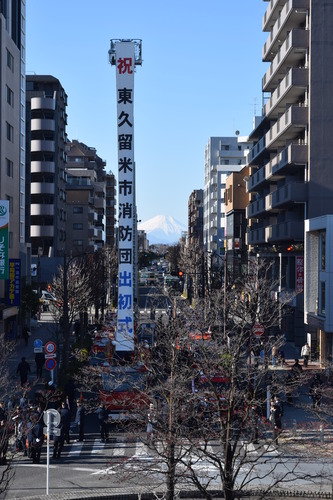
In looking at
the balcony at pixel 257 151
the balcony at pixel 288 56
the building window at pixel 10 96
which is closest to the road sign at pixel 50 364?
the building window at pixel 10 96

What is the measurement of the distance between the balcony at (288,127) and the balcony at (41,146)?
31.6 meters

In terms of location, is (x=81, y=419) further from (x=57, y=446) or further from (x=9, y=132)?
(x=9, y=132)

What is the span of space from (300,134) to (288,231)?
19.7 ft

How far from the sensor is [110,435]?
2394 cm

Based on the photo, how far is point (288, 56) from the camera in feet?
148

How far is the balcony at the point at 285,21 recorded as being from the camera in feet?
142

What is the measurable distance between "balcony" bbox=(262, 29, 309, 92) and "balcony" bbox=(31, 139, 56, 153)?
30225 millimetres

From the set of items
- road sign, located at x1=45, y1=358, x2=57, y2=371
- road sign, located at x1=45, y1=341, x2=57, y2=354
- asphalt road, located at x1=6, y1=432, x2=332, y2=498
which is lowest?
asphalt road, located at x1=6, y1=432, x2=332, y2=498

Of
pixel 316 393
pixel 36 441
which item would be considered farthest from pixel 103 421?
pixel 316 393

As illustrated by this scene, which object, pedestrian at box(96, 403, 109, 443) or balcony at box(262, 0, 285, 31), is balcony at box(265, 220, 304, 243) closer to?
balcony at box(262, 0, 285, 31)

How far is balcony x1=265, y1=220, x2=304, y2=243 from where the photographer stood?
44103 mm

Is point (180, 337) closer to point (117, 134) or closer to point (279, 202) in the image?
point (117, 134)

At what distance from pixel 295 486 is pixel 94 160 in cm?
11168

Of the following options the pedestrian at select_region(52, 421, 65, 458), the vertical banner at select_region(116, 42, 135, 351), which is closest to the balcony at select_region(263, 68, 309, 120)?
the vertical banner at select_region(116, 42, 135, 351)
